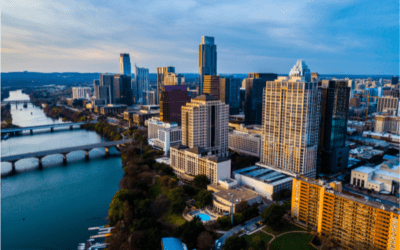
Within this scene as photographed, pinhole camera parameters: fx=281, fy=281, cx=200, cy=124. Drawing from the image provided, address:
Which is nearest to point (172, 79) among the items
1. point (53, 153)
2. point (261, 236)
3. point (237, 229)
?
point (53, 153)

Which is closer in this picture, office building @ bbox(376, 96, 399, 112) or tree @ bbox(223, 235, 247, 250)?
tree @ bbox(223, 235, 247, 250)

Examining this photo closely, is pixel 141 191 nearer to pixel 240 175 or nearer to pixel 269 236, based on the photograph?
pixel 240 175

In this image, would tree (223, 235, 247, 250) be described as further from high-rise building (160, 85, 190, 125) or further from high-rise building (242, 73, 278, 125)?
high-rise building (242, 73, 278, 125)

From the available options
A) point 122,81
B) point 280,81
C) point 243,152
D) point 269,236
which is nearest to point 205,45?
point 122,81

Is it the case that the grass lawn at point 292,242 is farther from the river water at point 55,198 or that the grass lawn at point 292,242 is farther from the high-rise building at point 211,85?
the high-rise building at point 211,85

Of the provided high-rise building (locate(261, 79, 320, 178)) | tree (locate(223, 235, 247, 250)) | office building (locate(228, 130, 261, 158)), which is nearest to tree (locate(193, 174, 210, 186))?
high-rise building (locate(261, 79, 320, 178))

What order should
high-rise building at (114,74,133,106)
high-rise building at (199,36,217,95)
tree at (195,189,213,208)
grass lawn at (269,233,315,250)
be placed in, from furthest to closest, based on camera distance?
high-rise building at (114,74,133,106) → high-rise building at (199,36,217,95) → tree at (195,189,213,208) → grass lawn at (269,233,315,250)
